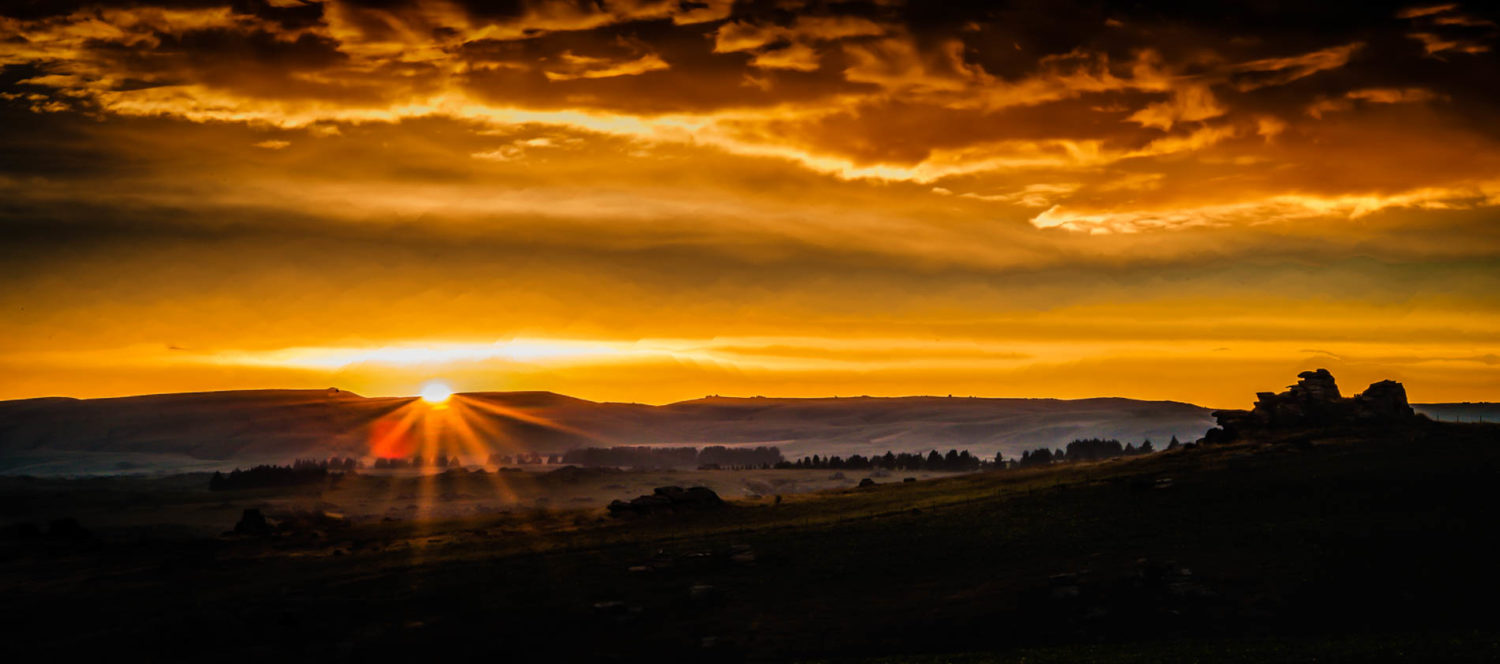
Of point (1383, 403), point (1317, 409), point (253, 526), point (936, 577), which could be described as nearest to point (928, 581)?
point (936, 577)

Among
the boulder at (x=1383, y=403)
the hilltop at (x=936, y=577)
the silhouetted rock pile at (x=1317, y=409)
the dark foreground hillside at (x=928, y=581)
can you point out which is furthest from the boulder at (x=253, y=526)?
the boulder at (x=1383, y=403)

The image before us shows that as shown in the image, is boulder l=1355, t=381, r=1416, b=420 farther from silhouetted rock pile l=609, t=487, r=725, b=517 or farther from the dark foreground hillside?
silhouetted rock pile l=609, t=487, r=725, b=517

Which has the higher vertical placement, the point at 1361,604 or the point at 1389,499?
the point at 1389,499

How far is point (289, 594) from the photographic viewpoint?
74.6 m

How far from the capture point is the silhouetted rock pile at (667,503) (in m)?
106

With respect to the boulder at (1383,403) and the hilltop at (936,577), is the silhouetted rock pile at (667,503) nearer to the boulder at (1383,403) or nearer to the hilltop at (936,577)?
the hilltop at (936,577)

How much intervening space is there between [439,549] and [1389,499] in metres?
73.4

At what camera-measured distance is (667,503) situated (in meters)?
Answer: 107

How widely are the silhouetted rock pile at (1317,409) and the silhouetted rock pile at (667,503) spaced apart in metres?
49.5

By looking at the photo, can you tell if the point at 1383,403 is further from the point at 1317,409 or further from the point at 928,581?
the point at 928,581

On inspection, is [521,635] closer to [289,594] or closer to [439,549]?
[289,594]

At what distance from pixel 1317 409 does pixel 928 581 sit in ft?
175

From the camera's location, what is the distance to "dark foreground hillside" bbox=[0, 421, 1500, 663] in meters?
57.0

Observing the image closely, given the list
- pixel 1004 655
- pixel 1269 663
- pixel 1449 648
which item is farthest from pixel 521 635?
pixel 1449 648
